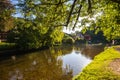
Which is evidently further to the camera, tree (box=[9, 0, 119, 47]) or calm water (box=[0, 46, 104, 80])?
calm water (box=[0, 46, 104, 80])

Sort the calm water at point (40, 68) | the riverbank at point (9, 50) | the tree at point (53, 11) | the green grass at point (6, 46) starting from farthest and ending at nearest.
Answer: the green grass at point (6, 46), the riverbank at point (9, 50), the calm water at point (40, 68), the tree at point (53, 11)

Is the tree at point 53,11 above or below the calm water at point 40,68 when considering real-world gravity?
Answer: above

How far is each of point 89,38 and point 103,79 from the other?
12137 cm

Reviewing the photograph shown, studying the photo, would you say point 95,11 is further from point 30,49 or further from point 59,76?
point 30,49

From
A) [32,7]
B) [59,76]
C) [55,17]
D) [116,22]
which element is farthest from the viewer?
[59,76]

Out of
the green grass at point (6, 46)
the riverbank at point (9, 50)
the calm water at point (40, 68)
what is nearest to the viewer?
the calm water at point (40, 68)

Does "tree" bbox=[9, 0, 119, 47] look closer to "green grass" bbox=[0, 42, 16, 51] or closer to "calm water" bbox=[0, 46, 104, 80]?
"calm water" bbox=[0, 46, 104, 80]

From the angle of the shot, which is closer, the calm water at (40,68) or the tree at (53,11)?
the tree at (53,11)

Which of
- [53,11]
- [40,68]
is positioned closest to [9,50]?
[40,68]

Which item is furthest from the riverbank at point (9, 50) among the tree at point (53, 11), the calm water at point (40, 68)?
the tree at point (53, 11)

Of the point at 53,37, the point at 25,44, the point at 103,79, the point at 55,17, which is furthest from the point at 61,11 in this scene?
the point at 53,37

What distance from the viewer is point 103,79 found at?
13.0 meters

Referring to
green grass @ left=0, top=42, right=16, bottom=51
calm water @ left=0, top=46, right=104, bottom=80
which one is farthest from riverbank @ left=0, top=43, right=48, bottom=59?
calm water @ left=0, top=46, right=104, bottom=80

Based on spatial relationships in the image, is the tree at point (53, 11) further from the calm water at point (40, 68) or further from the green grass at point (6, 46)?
the green grass at point (6, 46)
